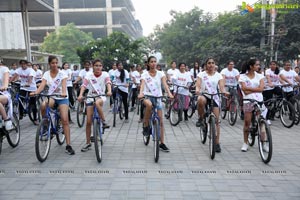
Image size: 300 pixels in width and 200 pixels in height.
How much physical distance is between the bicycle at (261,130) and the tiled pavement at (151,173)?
0.18 metres

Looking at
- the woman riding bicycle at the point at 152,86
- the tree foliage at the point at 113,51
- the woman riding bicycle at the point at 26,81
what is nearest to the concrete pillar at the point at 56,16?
the tree foliage at the point at 113,51

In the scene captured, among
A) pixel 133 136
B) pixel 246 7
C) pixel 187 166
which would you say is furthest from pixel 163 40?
pixel 187 166

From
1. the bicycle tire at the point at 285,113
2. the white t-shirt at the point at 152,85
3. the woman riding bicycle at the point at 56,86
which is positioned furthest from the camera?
the bicycle tire at the point at 285,113

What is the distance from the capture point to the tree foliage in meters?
19.2

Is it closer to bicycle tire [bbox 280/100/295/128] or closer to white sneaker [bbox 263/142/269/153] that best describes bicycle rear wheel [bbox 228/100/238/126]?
bicycle tire [bbox 280/100/295/128]

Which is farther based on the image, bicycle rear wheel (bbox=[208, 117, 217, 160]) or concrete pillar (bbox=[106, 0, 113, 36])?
concrete pillar (bbox=[106, 0, 113, 36])

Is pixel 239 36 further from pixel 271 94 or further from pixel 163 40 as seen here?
pixel 163 40

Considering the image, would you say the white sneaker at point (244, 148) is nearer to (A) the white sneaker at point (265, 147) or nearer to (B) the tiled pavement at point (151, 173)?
(B) the tiled pavement at point (151, 173)

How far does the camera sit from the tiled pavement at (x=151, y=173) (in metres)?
4.03

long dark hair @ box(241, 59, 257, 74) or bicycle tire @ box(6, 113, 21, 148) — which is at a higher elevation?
long dark hair @ box(241, 59, 257, 74)

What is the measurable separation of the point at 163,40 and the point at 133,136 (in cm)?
2579

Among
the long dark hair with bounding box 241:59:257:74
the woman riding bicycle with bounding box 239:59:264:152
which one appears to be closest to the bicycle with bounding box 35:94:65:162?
the woman riding bicycle with bounding box 239:59:264:152

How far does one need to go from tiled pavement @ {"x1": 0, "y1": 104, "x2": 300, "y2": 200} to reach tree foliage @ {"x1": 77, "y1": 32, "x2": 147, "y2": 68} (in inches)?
503

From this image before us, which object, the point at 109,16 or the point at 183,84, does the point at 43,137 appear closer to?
the point at 183,84
